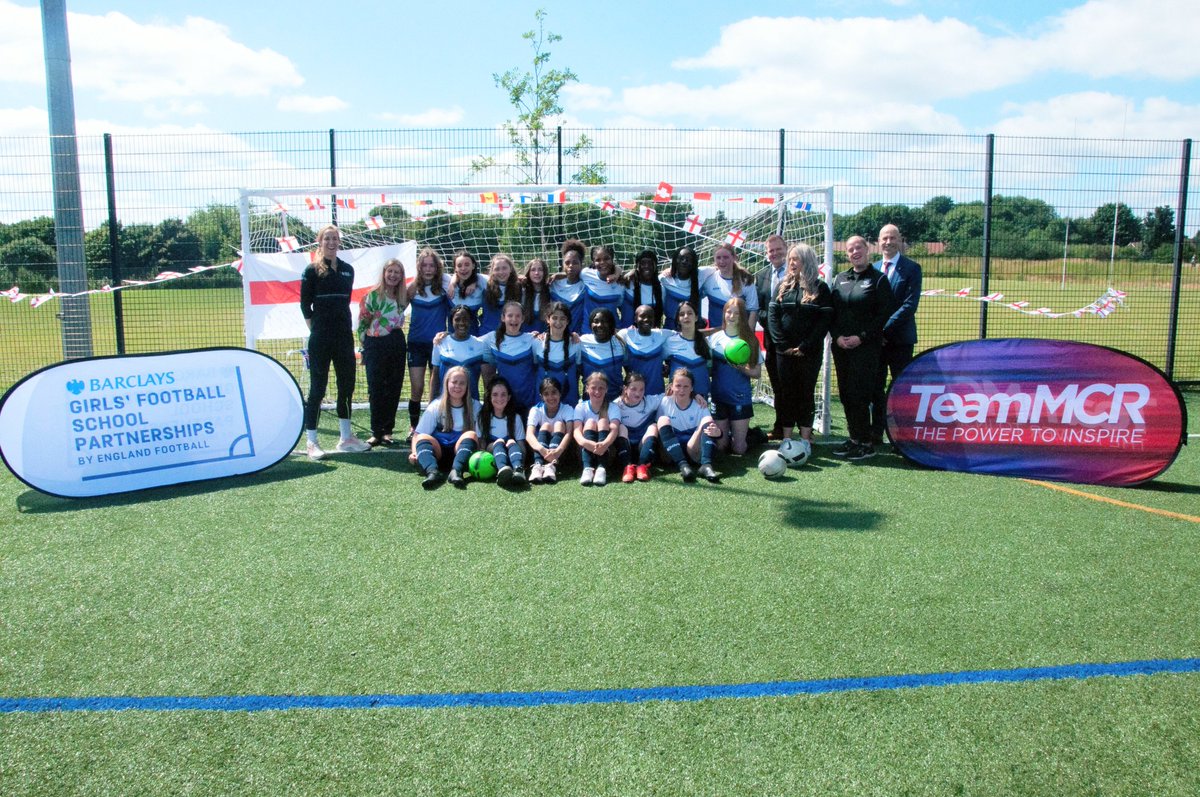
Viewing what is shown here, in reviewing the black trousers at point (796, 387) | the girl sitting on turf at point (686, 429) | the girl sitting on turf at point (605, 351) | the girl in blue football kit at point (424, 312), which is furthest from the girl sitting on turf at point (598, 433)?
the girl in blue football kit at point (424, 312)

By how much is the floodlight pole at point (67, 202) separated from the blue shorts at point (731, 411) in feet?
20.3

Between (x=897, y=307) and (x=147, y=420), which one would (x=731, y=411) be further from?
(x=147, y=420)

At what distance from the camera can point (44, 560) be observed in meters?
4.18

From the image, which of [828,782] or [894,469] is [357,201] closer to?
[894,469]

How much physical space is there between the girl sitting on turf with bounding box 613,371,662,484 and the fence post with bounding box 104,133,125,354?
19.3ft

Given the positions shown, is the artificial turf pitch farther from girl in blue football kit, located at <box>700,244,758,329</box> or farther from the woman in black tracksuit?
girl in blue football kit, located at <box>700,244,758,329</box>

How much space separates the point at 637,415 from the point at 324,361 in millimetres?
2509

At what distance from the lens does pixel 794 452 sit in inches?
237

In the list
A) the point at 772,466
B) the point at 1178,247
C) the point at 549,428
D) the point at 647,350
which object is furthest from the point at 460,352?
the point at 1178,247

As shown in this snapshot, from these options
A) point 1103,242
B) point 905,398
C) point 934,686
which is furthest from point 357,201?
point 1103,242

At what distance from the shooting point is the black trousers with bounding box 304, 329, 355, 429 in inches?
255

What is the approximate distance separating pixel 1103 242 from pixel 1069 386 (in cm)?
638

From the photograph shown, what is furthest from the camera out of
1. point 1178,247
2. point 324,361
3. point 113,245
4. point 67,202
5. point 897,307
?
point 1178,247

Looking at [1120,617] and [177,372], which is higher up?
[177,372]
